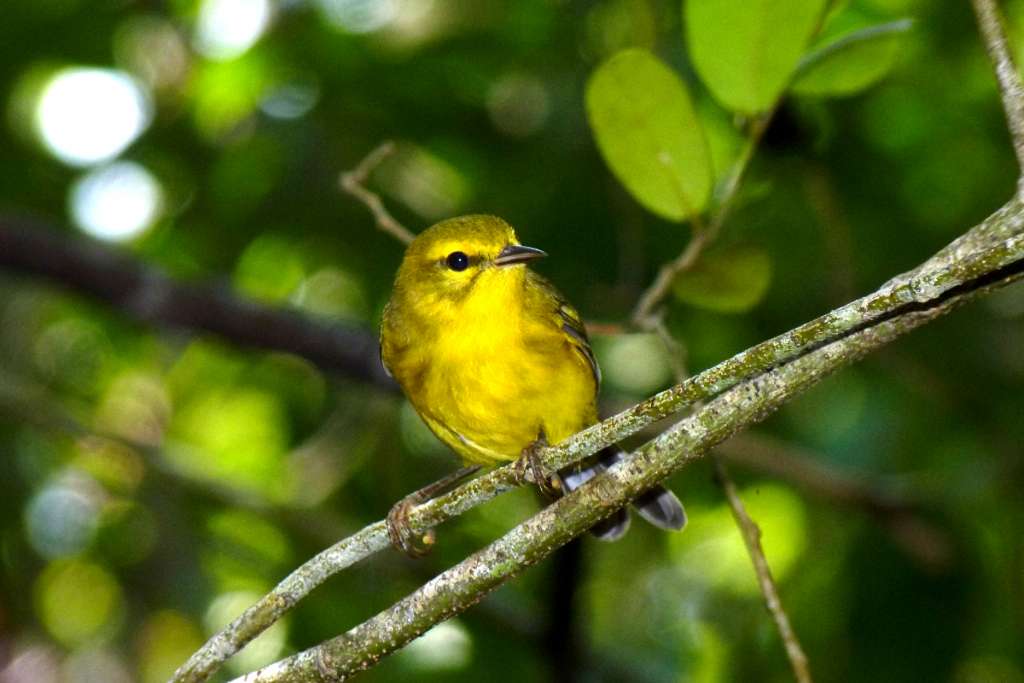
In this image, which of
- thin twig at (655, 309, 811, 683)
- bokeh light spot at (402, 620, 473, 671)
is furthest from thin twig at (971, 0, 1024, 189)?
bokeh light spot at (402, 620, 473, 671)

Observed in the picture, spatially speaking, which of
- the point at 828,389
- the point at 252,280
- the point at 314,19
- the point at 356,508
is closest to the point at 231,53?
the point at 314,19

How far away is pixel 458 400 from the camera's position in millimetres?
3828

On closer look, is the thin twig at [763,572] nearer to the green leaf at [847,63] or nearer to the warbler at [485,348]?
the warbler at [485,348]

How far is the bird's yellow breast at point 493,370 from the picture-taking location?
3.81 meters

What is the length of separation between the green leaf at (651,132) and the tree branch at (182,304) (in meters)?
2.03

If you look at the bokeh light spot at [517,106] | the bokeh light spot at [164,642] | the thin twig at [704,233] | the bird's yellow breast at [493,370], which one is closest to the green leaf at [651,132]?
the thin twig at [704,233]

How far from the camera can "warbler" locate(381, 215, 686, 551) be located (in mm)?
3814

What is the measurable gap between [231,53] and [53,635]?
2.66m

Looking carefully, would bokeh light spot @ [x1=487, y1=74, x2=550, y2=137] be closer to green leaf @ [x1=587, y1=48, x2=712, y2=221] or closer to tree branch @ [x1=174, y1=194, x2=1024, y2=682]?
green leaf @ [x1=587, y1=48, x2=712, y2=221]

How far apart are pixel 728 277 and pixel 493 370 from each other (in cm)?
73

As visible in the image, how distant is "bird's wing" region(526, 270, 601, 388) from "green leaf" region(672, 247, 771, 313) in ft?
1.66

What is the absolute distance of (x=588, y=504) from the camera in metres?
2.46

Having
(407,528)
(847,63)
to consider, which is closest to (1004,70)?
(847,63)

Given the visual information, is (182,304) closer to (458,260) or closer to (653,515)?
(458,260)
